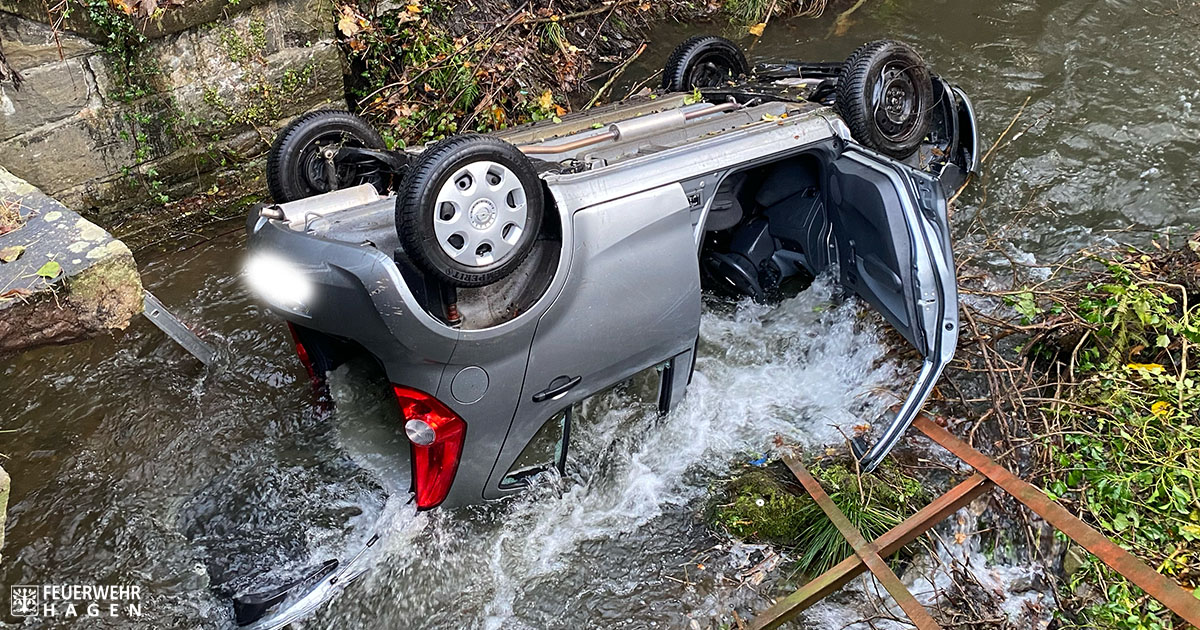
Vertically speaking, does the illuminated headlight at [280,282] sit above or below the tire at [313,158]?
below

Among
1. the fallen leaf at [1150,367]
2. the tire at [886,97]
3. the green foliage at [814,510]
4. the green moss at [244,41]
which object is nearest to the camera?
the green foliage at [814,510]

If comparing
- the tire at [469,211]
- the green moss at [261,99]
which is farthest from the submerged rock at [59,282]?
the green moss at [261,99]

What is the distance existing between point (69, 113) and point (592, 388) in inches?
154

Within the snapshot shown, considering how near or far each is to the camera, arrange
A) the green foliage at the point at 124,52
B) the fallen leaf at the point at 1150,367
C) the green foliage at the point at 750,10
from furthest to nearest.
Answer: the green foliage at the point at 750,10 → the green foliage at the point at 124,52 → the fallen leaf at the point at 1150,367

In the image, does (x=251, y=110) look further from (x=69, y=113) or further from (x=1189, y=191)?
(x=1189, y=191)

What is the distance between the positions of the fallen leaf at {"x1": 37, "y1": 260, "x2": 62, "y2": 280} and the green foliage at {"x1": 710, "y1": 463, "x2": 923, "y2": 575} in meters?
2.85

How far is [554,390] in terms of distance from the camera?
128 inches

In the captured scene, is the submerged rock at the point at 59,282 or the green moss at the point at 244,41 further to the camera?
the green moss at the point at 244,41

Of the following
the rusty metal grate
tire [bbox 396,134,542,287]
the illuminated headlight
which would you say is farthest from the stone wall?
the rusty metal grate

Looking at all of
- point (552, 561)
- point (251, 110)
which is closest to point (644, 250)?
point (552, 561)

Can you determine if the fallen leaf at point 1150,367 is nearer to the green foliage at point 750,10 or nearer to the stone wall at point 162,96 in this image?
the green foliage at point 750,10

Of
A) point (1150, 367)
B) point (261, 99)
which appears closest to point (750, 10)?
point (261, 99)

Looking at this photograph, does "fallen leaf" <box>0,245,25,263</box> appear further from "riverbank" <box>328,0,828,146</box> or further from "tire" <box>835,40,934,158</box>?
"tire" <box>835,40,934,158</box>

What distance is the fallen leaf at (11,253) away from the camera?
3.31 m
